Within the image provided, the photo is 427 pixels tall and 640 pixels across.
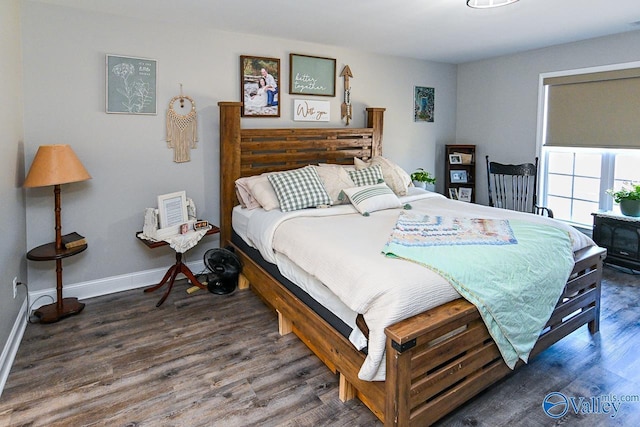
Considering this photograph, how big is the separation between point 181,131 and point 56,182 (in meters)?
1.14

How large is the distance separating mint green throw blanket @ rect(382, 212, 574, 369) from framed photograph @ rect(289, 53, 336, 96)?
7.41ft

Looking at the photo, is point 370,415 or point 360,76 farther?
point 360,76

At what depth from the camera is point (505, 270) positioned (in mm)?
2061

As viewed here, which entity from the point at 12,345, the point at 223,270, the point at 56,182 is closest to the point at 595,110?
the point at 223,270

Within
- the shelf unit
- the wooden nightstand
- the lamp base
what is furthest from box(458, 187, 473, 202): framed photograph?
the lamp base

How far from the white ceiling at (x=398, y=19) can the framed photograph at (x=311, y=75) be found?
208 millimetres

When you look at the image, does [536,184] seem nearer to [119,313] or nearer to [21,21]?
[119,313]

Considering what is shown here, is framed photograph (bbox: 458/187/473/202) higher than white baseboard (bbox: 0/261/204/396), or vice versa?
framed photograph (bbox: 458/187/473/202)

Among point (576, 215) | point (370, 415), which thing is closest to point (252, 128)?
point (370, 415)

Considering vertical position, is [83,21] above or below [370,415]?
above

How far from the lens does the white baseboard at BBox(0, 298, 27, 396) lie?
2217 mm

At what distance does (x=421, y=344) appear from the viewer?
1.71 m

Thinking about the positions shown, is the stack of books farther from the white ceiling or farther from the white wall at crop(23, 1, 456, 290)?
the white ceiling

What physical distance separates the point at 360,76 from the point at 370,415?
11.9 feet
